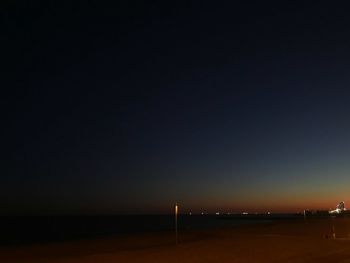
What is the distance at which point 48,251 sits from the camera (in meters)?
29.5

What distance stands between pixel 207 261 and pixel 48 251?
1159cm

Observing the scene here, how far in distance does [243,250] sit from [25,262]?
430 inches

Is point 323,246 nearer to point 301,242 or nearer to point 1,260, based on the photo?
point 301,242

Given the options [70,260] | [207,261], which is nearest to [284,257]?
[207,261]

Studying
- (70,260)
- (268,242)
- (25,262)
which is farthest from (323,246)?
(25,262)

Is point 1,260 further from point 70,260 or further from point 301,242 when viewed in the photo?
point 301,242

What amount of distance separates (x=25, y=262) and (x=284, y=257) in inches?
461

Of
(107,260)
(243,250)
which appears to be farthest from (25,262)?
(243,250)

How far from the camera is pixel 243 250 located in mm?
26391

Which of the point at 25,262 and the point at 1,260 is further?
the point at 1,260

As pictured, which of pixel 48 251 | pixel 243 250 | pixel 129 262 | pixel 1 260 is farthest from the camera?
pixel 48 251

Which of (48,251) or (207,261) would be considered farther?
(48,251)

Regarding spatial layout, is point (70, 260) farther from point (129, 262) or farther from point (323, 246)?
point (323, 246)

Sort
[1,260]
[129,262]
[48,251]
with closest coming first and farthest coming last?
[129,262]
[1,260]
[48,251]
